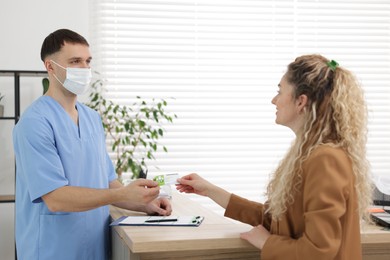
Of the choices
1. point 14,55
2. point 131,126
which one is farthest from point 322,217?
point 14,55

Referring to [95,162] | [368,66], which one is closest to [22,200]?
[95,162]

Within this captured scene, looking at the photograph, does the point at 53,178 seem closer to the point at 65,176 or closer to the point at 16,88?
the point at 65,176

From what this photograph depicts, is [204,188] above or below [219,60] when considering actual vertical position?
below

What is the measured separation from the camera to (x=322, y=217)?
1.44 meters

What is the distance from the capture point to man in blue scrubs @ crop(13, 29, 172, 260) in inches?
78.0

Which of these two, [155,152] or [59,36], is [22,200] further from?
[155,152]

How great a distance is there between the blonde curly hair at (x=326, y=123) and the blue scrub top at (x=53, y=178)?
832 mm

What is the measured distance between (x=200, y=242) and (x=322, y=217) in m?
0.43

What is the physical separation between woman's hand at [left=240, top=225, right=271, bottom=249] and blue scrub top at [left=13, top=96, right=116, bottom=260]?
27.8 inches

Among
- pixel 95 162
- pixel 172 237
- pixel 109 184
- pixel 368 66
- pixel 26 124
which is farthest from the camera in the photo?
pixel 368 66

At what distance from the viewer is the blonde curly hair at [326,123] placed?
1.57 meters

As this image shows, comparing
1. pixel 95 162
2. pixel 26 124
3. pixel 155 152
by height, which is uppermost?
pixel 26 124

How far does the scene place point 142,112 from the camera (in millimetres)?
4133

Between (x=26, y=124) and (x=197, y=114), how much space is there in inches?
92.5
